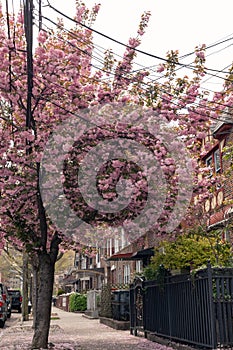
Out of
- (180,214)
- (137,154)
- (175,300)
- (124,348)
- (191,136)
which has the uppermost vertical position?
(191,136)

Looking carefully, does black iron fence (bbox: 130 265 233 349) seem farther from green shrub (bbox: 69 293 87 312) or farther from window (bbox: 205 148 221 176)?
green shrub (bbox: 69 293 87 312)

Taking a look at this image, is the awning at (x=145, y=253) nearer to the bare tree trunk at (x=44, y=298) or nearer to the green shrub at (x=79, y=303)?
the bare tree trunk at (x=44, y=298)

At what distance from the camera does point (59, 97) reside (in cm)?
1258

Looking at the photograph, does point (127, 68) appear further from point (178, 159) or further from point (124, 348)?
point (124, 348)

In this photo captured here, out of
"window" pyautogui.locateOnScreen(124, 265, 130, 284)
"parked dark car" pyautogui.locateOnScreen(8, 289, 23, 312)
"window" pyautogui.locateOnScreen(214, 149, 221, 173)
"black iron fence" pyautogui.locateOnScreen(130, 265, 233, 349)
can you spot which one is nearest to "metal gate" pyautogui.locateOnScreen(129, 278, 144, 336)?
"black iron fence" pyautogui.locateOnScreen(130, 265, 233, 349)

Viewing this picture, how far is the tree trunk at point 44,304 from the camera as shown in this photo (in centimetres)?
1313

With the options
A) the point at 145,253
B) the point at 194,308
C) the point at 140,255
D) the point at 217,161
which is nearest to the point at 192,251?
the point at 194,308

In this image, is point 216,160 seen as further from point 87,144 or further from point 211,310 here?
point 211,310

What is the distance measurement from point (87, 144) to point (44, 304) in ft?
14.3

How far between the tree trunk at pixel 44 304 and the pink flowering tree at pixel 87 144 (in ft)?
0.08

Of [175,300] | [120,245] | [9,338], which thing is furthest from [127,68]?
[120,245]

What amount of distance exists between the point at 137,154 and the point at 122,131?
601 mm

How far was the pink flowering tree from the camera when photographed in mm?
11789

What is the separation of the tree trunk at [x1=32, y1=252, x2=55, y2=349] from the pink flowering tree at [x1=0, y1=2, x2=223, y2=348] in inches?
1.0
